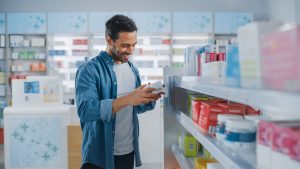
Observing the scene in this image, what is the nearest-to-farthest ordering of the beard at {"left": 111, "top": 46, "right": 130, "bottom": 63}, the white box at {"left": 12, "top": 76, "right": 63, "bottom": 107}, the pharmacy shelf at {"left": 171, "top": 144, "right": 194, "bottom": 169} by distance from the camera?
the beard at {"left": 111, "top": 46, "right": 130, "bottom": 63}
the pharmacy shelf at {"left": 171, "top": 144, "right": 194, "bottom": 169}
the white box at {"left": 12, "top": 76, "right": 63, "bottom": 107}

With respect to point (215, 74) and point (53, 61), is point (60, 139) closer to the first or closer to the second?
point (215, 74)

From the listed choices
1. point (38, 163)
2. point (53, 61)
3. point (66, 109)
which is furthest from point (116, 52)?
point (53, 61)

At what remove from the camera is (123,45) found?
2.21 m

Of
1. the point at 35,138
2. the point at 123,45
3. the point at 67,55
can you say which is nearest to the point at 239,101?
the point at 123,45

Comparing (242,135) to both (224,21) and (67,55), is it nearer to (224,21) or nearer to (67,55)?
(224,21)

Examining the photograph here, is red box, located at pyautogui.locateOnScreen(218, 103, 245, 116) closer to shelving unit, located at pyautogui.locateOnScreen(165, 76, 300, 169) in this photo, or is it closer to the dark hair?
shelving unit, located at pyautogui.locateOnScreen(165, 76, 300, 169)

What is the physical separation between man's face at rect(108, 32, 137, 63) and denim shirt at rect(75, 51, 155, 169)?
63 millimetres

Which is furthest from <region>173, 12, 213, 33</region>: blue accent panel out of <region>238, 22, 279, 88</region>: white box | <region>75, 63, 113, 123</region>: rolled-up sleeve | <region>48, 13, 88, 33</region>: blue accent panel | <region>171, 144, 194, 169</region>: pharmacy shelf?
<region>238, 22, 279, 88</region>: white box

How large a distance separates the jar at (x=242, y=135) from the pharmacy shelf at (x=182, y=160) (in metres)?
1.00

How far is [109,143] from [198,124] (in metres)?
0.60

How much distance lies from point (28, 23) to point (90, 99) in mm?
6305

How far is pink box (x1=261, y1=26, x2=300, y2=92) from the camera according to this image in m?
0.85

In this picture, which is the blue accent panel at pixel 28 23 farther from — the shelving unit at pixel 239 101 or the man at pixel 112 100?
the shelving unit at pixel 239 101

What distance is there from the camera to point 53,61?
26.2 ft
